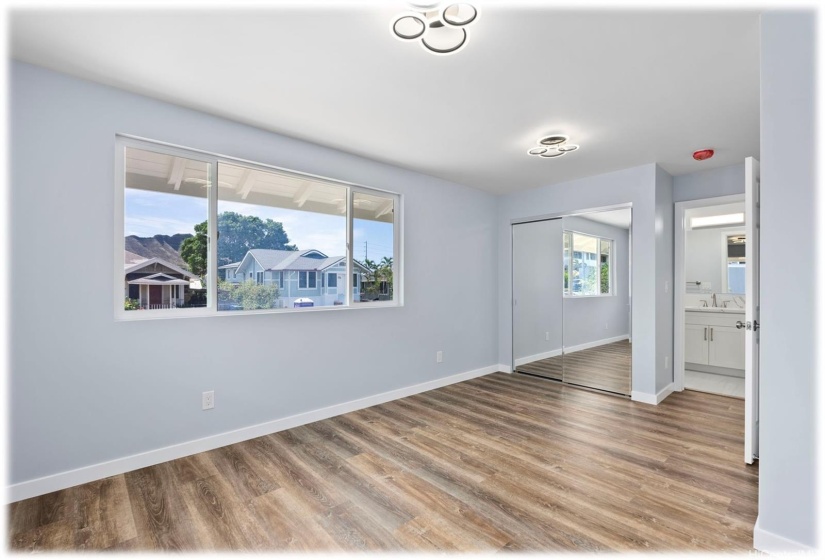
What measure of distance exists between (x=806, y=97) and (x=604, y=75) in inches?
38.4

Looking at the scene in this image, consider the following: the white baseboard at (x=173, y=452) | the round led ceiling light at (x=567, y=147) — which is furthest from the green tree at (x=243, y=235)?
the round led ceiling light at (x=567, y=147)

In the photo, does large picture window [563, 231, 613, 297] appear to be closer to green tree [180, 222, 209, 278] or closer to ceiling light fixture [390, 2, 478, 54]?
ceiling light fixture [390, 2, 478, 54]

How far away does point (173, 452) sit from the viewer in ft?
8.78

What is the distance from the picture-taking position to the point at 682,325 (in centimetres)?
436

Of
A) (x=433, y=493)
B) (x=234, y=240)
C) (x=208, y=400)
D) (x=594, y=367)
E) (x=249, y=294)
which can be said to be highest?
(x=234, y=240)

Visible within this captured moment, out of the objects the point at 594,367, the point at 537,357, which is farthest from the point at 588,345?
the point at 537,357

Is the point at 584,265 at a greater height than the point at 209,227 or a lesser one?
lesser

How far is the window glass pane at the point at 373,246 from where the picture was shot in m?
3.89

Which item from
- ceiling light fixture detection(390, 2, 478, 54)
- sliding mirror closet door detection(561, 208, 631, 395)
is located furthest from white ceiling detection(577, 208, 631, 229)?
ceiling light fixture detection(390, 2, 478, 54)

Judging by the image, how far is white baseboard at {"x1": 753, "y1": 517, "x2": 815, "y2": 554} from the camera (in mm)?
1663

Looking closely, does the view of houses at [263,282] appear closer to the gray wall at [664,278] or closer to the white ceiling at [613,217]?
the white ceiling at [613,217]

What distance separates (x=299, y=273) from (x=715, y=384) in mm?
5024

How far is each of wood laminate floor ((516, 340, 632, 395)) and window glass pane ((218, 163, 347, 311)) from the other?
3023mm

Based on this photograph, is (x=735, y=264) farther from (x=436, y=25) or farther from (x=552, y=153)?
(x=436, y=25)
